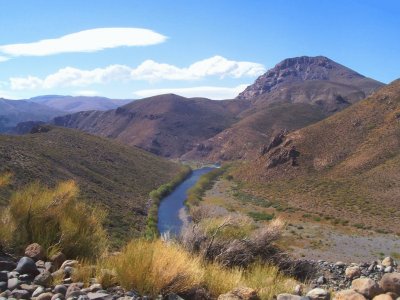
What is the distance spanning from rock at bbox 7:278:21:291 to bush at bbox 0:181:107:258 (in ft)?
5.82

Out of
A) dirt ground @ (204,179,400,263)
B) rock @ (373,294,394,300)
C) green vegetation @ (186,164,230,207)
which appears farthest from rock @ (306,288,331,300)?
green vegetation @ (186,164,230,207)

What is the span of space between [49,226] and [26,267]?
197 cm

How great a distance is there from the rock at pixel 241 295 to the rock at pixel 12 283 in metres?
2.97

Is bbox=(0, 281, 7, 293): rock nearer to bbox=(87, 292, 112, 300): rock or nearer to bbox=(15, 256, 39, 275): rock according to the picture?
bbox=(15, 256, 39, 275): rock

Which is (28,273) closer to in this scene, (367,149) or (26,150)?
(26,150)

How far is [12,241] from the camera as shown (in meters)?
8.38

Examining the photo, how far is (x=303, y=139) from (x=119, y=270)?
8297cm

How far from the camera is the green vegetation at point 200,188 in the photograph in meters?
63.8

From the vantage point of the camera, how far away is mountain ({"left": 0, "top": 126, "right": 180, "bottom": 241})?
45550 millimetres

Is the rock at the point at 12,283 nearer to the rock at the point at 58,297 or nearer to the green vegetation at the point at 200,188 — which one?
the rock at the point at 58,297

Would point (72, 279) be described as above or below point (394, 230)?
above

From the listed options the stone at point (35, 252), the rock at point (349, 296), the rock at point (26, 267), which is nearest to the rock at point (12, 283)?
the rock at point (26, 267)

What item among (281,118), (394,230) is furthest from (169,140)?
(394,230)

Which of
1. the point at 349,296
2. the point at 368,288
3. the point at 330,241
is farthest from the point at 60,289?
the point at 330,241
